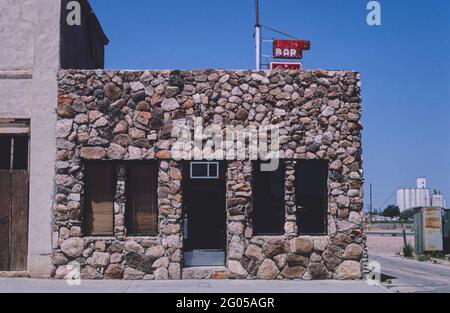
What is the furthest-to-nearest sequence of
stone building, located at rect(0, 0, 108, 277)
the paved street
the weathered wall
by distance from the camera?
stone building, located at rect(0, 0, 108, 277) → the weathered wall → the paved street

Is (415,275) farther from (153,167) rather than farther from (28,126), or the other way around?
(28,126)

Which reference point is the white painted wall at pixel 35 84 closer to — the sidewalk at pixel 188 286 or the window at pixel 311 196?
the sidewalk at pixel 188 286

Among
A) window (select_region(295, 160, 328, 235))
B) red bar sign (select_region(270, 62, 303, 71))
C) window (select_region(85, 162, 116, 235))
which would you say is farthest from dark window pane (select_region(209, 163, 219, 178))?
red bar sign (select_region(270, 62, 303, 71))

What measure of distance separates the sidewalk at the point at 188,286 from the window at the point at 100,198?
1.30m

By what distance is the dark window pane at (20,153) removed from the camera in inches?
Answer: 538

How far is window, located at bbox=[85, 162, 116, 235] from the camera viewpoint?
13508 mm

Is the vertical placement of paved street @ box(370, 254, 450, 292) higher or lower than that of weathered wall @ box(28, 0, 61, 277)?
lower

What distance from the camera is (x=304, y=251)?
13.4m

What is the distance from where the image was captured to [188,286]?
40.0 ft

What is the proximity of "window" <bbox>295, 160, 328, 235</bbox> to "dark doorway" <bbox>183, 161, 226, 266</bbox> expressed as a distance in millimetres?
2342

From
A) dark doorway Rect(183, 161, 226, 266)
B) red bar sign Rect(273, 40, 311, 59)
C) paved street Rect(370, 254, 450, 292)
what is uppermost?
red bar sign Rect(273, 40, 311, 59)

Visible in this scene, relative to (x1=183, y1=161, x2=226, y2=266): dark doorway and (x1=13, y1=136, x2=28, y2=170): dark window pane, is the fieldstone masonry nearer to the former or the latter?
(x1=13, y1=136, x2=28, y2=170): dark window pane
